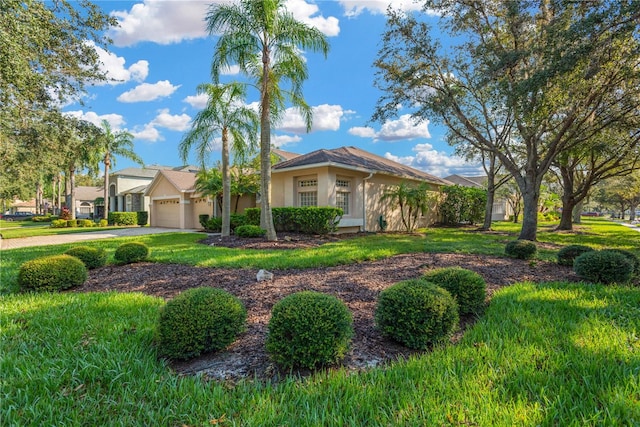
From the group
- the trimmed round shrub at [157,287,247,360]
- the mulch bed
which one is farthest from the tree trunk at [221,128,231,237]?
the trimmed round shrub at [157,287,247,360]

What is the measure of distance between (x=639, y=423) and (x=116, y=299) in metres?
5.41

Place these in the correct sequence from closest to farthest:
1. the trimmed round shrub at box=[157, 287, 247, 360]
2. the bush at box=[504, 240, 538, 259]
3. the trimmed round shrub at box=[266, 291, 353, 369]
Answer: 1. the trimmed round shrub at box=[266, 291, 353, 369]
2. the trimmed round shrub at box=[157, 287, 247, 360]
3. the bush at box=[504, 240, 538, 259]

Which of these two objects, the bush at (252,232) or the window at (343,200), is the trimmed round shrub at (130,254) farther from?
the window at (343,200)

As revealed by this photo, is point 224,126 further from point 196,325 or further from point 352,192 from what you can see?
point 196,325

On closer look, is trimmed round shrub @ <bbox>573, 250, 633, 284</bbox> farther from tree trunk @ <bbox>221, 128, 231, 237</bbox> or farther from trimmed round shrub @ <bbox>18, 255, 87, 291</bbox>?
tree trunk @ <bbox>221, 128, 231, 237</bbox>

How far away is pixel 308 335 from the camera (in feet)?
8.58

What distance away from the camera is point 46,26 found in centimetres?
838

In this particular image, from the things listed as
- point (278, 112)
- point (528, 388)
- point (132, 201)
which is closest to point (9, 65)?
point (278, 112)

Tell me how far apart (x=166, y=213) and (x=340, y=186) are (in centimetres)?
1580

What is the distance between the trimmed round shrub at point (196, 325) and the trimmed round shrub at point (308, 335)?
536 mm

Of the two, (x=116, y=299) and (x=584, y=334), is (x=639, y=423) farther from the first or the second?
(x=116, y=299)

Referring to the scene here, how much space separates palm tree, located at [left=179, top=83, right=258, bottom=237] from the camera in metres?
12.8

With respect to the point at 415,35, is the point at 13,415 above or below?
below

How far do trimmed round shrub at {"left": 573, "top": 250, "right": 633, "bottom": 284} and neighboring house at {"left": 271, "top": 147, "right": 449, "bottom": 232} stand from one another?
31.9 feet
